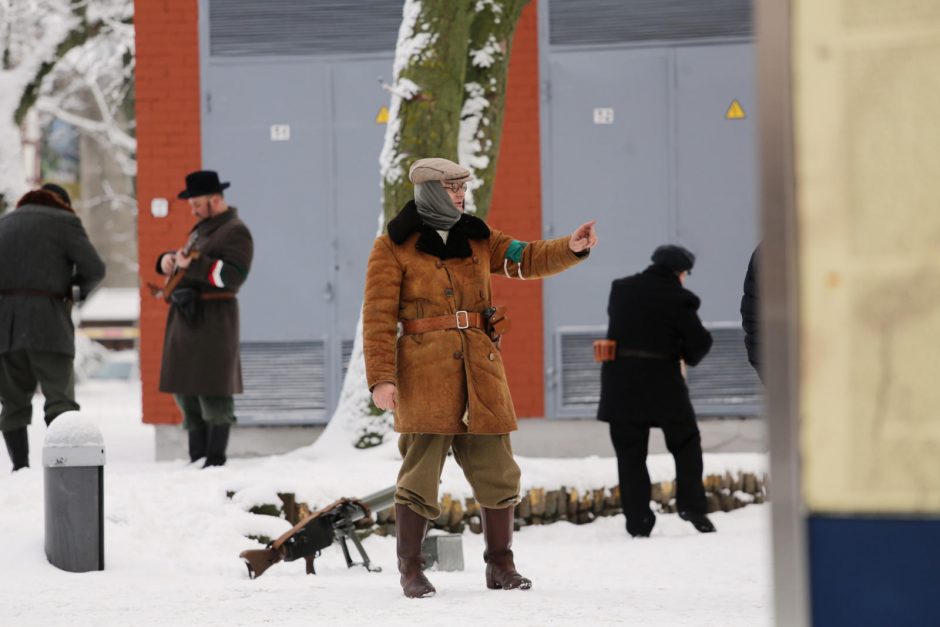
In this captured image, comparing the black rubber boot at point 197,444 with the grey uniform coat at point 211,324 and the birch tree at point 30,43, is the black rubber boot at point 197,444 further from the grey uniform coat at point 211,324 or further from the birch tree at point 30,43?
the birch tree at point 30,43

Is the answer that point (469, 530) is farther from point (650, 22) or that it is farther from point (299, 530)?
point (650, 22)

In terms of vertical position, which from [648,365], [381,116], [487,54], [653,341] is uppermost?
[487,54]

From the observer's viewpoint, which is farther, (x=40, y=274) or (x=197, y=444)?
(x=197, y=444)

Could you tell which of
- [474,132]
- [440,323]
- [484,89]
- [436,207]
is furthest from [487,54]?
[440,323]

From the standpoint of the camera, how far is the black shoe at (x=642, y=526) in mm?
8820

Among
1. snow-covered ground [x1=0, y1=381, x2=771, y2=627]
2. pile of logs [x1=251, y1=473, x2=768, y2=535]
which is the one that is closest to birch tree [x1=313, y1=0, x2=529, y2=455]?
snow-covered ground [x1=0, y1=381, x2=771, y2=627]

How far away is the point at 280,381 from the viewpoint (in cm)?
1199

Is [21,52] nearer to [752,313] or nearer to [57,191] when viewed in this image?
[57,191]

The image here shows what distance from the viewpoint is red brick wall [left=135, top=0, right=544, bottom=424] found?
11.9m

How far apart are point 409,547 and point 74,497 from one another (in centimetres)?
157

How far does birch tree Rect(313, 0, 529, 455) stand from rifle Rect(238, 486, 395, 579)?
2605 millimetres

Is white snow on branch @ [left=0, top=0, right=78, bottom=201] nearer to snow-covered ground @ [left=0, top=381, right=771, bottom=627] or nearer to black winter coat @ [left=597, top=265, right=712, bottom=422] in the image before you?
snow-covered ground @ [left=0, top=381, right=771, bottom=627]

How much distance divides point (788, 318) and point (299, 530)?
4.50 metres

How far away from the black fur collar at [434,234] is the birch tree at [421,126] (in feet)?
11.8
